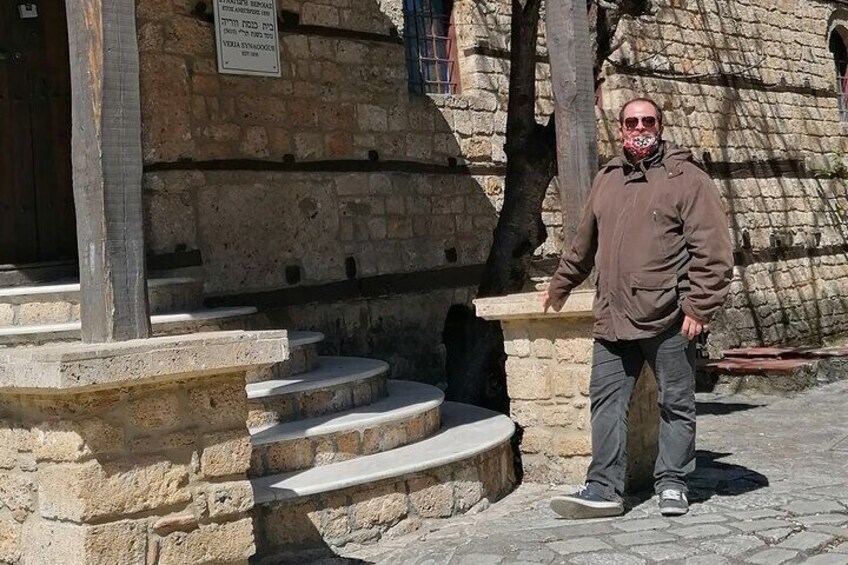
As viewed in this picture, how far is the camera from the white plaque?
748 cm

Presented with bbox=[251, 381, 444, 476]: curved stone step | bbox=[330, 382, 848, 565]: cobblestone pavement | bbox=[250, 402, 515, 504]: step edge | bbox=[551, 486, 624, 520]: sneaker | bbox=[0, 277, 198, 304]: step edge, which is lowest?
bbox=[330, 382, 848, 565]: cobblestone pavement

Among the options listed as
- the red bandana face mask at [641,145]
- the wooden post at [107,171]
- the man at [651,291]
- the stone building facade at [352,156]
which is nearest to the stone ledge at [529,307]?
the man at [651,291]

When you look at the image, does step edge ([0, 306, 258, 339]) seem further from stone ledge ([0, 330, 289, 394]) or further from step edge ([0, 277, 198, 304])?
stone ledge ([0, 330, 289, 394])

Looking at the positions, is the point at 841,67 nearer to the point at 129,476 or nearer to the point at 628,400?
the point at 628,400

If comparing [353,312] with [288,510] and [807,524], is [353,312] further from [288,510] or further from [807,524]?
[807,524]

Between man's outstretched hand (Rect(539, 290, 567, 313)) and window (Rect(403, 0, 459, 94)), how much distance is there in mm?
4021

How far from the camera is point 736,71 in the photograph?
1253 cm

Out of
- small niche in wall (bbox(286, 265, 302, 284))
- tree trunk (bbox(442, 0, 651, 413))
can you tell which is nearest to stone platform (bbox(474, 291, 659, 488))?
tree trunk (bbox(442, 0, 651, 413))

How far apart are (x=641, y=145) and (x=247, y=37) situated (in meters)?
3.79

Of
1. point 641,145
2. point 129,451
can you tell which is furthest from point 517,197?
point 129,451

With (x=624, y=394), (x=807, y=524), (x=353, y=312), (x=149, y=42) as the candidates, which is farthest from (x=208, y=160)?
(x=807, y=524)

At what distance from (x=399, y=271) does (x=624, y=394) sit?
3.88m

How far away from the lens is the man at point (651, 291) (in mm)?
4508

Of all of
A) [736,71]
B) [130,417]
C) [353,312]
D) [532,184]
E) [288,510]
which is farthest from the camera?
[736,71]
